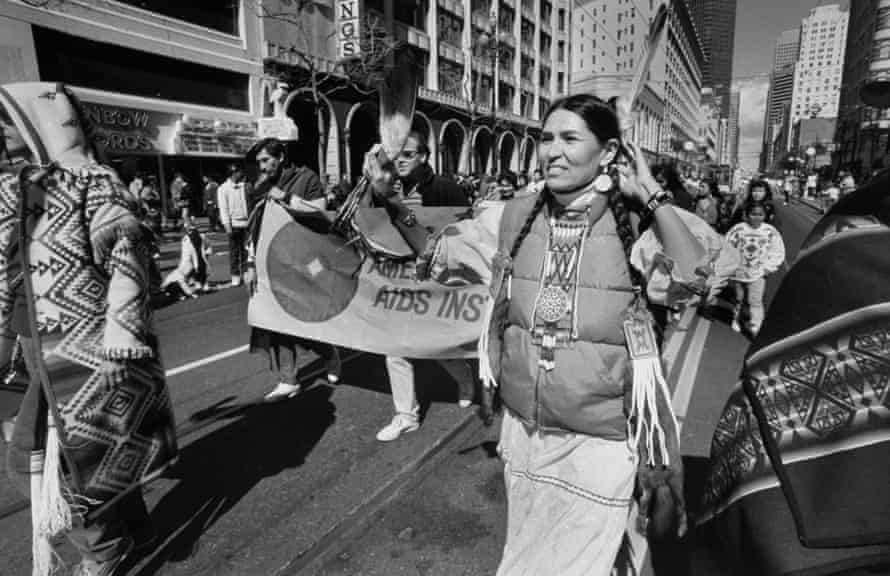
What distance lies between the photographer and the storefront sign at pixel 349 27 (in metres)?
27.3

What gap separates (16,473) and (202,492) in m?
1.12

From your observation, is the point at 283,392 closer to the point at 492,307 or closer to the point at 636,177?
the point at 492,307

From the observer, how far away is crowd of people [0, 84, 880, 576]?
6.11 feet

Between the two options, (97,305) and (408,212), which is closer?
(97,305)

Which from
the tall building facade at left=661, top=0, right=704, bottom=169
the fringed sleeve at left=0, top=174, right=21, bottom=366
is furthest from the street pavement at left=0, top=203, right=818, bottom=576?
the tall building facade at left=661, top=0, right=704, bottom=169

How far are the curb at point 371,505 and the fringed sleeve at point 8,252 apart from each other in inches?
65.4

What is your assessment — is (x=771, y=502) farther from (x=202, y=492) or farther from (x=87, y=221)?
(x=202, y=492)

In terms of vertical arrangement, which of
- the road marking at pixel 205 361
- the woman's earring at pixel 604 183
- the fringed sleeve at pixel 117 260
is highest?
the woman's earring at pixel 604 183

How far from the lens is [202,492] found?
11.3ft

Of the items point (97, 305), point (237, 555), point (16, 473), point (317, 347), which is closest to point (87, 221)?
point (97, 305)

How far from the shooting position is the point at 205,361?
6086mm

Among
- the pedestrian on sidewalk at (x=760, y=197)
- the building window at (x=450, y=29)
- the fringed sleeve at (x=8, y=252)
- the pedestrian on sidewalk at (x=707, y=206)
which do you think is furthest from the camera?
the building window at (x=450, y=29)

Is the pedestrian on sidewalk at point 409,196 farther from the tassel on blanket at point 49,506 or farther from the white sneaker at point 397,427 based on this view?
the tassel on blanket at point 49,506

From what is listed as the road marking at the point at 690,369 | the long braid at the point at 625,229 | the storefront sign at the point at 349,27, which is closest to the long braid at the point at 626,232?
the long braid at the point at 625,229
